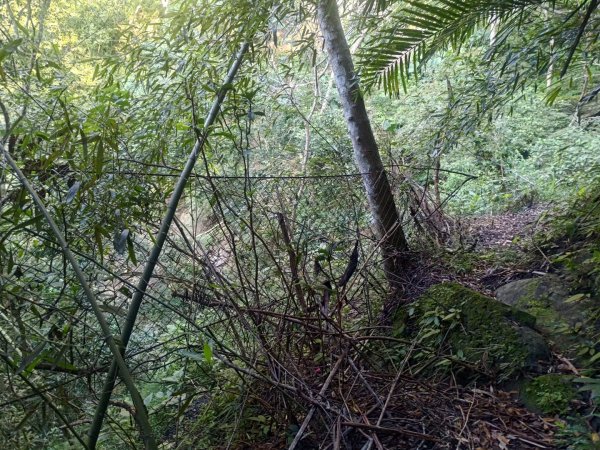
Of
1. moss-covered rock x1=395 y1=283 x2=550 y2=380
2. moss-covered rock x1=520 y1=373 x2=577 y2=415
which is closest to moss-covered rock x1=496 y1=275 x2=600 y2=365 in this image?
moss-covered rock x1=395 y1=283 x2=550 y2=380

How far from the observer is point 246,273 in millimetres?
3100

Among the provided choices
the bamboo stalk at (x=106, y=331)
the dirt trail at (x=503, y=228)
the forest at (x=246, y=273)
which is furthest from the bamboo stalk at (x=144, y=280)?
the dirt trail at (x=503, y=228)

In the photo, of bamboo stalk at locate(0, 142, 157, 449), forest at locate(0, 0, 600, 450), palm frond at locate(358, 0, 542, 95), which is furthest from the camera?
palm frond at locate(358, 0, 542, 95)

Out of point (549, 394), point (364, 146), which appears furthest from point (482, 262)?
point (549, 394)

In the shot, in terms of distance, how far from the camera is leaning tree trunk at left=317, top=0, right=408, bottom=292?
3.78m

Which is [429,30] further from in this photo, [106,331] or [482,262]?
[106,331]

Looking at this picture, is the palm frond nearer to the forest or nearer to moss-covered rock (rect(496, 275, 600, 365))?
the forest

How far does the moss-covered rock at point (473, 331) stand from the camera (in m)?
2.69

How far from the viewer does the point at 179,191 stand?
71.8 inches

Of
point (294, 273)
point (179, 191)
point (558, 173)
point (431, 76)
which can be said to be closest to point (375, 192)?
point (294, 273)

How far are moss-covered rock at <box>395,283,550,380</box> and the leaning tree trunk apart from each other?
0.57m

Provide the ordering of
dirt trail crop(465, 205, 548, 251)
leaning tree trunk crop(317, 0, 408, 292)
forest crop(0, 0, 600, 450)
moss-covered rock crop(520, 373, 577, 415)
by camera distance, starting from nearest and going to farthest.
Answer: forest crop(0, 0, 600, 450), moss-covered rock crop(520, 373, 577, 415), leaning tree trunk crop(317, 0, 408, 292), dirt trail crop(465, 205, 548, 251)

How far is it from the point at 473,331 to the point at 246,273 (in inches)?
53.2

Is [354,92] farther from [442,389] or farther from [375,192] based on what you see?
[442,389]
